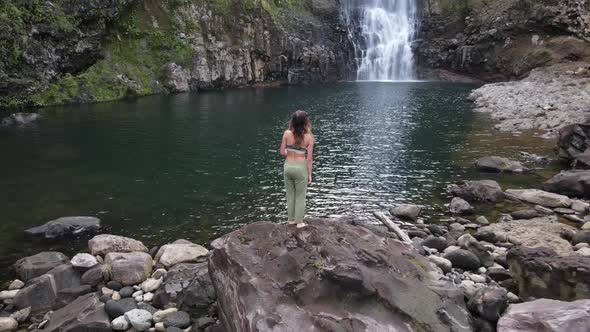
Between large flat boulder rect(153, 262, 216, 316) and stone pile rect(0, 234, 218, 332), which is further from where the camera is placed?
large flat boulder rect(153, 262, 216, 316)

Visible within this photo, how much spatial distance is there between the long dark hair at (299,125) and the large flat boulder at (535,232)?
28.1 ft

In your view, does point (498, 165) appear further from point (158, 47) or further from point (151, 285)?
point (158, 47)

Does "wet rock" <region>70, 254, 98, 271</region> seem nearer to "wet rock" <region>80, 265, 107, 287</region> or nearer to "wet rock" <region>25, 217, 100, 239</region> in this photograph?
"wet rock" <region>80, 265, 107, 287</region>

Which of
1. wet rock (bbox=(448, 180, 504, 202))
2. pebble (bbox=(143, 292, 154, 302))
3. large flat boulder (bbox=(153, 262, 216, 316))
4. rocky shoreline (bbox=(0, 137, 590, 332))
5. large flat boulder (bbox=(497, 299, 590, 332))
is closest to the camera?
large flat boulder (bbox=(497, 299, 590, 332))

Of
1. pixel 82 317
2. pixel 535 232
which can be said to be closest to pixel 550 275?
pixel 535 232

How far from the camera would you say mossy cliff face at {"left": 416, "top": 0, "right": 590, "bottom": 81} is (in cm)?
7062

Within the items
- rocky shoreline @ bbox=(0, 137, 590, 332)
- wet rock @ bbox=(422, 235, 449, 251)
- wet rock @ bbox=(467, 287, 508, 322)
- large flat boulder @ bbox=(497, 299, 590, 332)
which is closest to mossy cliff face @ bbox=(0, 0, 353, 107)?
rocky shoreline @ bbox=(0, 137, 590, 332)

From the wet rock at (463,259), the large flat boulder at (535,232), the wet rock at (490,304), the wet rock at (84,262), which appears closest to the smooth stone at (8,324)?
the wet rock at (84,262)

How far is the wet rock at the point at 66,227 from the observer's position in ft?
56.4

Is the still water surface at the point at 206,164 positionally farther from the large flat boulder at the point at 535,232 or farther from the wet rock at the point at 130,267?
the large flat boulder at the point at 535,232

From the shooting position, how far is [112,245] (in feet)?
49.8

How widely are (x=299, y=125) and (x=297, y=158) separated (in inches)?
36.5

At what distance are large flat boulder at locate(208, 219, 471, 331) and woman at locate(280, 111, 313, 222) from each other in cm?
152

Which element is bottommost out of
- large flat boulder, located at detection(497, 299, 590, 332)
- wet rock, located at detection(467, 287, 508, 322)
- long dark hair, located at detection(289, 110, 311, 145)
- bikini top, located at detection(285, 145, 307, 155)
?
wet rock, located at detection(467, 287, 508, 322)
